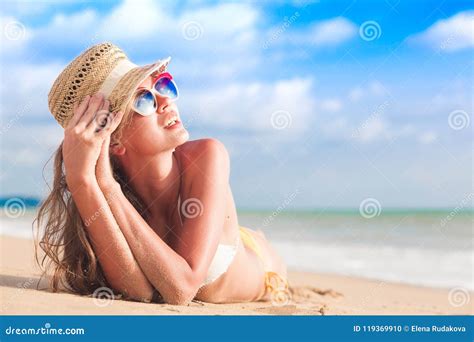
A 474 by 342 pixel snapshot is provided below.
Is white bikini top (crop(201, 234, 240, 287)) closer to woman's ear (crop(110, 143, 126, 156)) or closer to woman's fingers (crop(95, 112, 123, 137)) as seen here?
woman's ear (crop(110, 143, 126, 156))

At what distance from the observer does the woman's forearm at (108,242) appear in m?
3.51

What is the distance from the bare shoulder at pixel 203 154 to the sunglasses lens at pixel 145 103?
0.44m

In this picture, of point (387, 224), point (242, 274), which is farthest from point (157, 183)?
point (387, 224)

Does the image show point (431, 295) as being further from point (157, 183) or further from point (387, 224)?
point (387, 224)

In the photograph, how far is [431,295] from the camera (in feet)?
24.3

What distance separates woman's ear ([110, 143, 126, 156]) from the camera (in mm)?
3972

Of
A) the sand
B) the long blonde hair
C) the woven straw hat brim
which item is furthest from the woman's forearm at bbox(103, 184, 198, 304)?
the woven straw hat brim

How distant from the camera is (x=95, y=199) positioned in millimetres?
3512

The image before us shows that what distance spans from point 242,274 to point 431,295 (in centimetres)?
370

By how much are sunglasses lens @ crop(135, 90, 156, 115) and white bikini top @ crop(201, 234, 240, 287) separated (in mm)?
998

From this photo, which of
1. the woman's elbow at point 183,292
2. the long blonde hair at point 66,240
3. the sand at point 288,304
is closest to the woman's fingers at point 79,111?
the long blonde hair at point 66,240

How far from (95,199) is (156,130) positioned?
61cm

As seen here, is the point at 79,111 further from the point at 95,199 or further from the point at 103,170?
the point at 95,199

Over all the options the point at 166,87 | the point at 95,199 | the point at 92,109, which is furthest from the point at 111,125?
the point at 166,87
